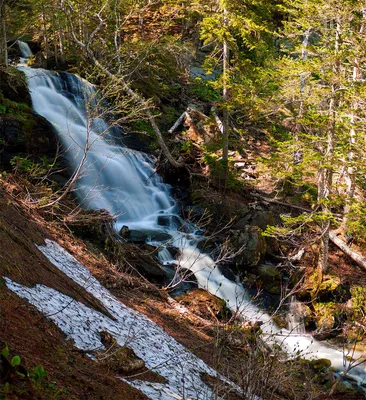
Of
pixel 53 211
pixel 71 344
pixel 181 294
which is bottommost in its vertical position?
pixel 181 294

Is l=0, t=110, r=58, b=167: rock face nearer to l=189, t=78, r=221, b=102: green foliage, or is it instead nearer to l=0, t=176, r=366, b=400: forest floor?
l=0, t=176, r=366, b=400: forest floor

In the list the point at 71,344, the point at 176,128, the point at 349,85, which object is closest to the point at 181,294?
the point at 71,344

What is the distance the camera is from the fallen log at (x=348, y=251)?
1479 cm

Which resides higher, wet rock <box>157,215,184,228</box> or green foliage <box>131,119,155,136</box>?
green foliage <box>131,119,155,136</box>

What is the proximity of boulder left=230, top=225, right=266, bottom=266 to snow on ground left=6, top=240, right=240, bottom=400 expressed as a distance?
699 cm

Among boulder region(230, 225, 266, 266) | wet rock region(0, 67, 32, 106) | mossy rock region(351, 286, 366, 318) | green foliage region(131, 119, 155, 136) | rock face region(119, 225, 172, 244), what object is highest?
wet rock region(0, 67, 32, 106)

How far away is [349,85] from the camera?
40.1ft

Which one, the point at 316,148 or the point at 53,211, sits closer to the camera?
the point at 53,211

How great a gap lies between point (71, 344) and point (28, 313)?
1.99 feet

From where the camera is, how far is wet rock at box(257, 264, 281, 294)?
547 inches

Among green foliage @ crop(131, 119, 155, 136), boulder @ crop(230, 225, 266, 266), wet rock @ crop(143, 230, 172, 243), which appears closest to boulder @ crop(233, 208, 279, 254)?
boulder @ crop(230, 225, 266, 266)

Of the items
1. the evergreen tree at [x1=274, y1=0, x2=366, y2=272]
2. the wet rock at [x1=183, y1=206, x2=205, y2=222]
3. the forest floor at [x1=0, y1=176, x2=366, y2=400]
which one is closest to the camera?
the forest floor at [x1=0, y1=176, x2=366, y2=400]

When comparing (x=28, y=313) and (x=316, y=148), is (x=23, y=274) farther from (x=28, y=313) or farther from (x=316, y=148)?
(x=316, y=148)

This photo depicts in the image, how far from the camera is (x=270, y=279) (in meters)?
14.0
